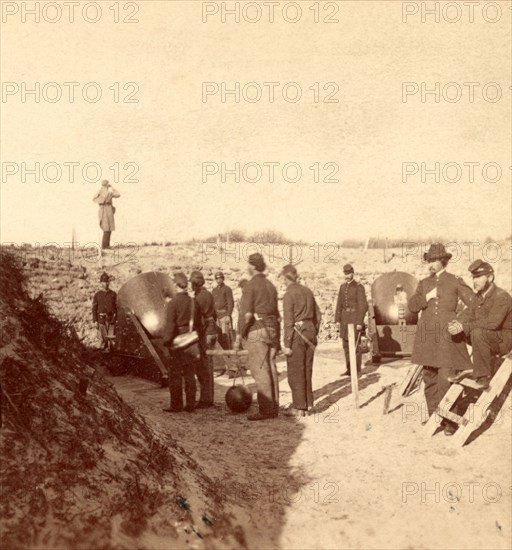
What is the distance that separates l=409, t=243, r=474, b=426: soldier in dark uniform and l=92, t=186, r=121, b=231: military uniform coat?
12930mm

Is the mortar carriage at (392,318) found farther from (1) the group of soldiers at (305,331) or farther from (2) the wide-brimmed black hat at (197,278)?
(2) the wide-brimmed black hat at (197,278)

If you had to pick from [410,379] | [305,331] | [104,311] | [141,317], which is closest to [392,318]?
[410,379]

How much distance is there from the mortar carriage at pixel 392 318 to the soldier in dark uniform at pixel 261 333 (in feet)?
15.1

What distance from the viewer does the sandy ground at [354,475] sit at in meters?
4.61

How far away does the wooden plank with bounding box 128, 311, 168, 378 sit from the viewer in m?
10.2

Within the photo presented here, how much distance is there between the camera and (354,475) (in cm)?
577

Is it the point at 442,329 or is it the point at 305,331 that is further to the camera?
the point at 305,331

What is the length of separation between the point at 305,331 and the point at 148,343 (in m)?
3.63

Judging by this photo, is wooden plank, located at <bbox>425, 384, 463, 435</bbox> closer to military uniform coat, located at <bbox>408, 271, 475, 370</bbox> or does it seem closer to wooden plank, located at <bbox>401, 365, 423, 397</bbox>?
military uniform coat, located at <bbox>408, 271, 475, 370</bbox>

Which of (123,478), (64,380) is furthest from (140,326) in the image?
(123,478)

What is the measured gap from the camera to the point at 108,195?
59.6 feet

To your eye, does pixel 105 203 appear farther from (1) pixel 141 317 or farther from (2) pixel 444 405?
(2) pixel 444 405

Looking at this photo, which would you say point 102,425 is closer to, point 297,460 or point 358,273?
point 297,460

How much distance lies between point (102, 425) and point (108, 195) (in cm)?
1412
